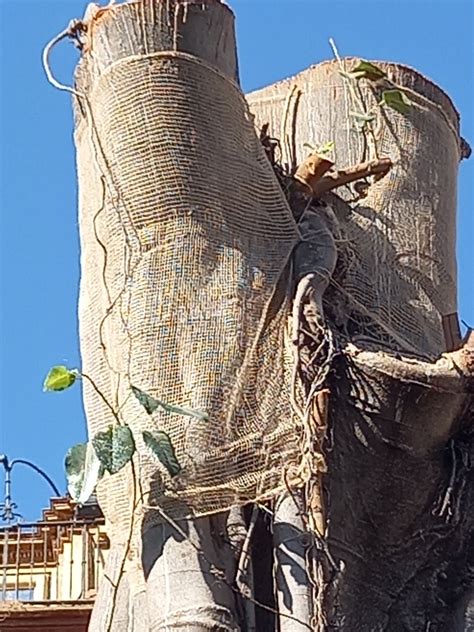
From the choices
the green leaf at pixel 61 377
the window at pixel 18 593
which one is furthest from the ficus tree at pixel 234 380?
the window at pixel 18 593

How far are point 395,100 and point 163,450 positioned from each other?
7.28 ft

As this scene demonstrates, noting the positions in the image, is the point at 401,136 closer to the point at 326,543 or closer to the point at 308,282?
the point at 308,282

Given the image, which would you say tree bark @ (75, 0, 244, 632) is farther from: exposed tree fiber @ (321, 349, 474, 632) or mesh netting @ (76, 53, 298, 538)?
exposed tree fiber @ (321, 349, 474, 632)

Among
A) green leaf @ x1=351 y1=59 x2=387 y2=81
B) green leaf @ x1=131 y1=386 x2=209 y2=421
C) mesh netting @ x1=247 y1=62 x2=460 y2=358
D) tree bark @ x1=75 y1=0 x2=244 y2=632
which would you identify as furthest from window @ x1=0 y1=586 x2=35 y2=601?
green leaf @ x1=131 y1=386 x2=209 y2=421

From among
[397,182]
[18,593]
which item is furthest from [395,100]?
[18,593]

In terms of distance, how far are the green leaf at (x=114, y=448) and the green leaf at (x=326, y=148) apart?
1.65m

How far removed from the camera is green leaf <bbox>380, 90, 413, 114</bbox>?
9.02m

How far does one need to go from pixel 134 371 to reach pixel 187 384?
0.18 meters

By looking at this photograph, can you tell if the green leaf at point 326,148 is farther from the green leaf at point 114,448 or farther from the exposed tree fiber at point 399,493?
the green leaf at point 114,448

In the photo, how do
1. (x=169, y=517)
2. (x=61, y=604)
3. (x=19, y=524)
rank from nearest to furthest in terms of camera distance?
(x=169, y=517) < (x=61, y=604) < (x=19, y=524)

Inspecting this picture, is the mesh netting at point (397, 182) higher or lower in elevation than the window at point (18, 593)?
higher

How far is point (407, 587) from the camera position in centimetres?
821

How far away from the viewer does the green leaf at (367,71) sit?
9195 mm

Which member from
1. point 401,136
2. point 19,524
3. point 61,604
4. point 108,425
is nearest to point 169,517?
point 108,425
